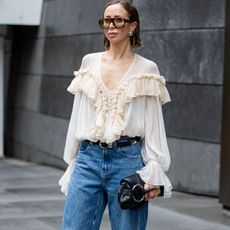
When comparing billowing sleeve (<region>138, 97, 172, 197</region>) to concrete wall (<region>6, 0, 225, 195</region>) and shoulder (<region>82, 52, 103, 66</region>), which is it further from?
concrete wall (<region>6, 0, 225, 195</region>)

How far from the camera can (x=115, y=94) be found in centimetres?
423

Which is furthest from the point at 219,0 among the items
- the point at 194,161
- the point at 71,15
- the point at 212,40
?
the point at 71,15

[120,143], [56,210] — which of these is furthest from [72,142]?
[56,210]

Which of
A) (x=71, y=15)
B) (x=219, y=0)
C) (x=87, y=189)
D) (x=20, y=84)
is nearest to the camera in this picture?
(x=87, y=189)

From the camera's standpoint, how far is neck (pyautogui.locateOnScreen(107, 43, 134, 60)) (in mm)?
4309

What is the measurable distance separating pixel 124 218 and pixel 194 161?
5573 millimetres

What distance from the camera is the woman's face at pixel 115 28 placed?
4258 mm

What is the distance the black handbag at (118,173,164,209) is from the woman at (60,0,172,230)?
41 mm

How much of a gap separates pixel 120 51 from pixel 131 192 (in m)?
0.85

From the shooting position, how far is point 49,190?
10461 millimetres

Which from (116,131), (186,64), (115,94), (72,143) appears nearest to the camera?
(116,131)

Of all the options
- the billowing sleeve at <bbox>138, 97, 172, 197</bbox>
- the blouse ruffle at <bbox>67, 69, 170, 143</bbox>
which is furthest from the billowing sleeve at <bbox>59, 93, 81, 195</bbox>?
the billowing sleeve at <bbox>138, 97, 172, 197</bbox>

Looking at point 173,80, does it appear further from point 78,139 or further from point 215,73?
point 78,139

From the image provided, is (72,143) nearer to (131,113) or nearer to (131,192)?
(131,113)
